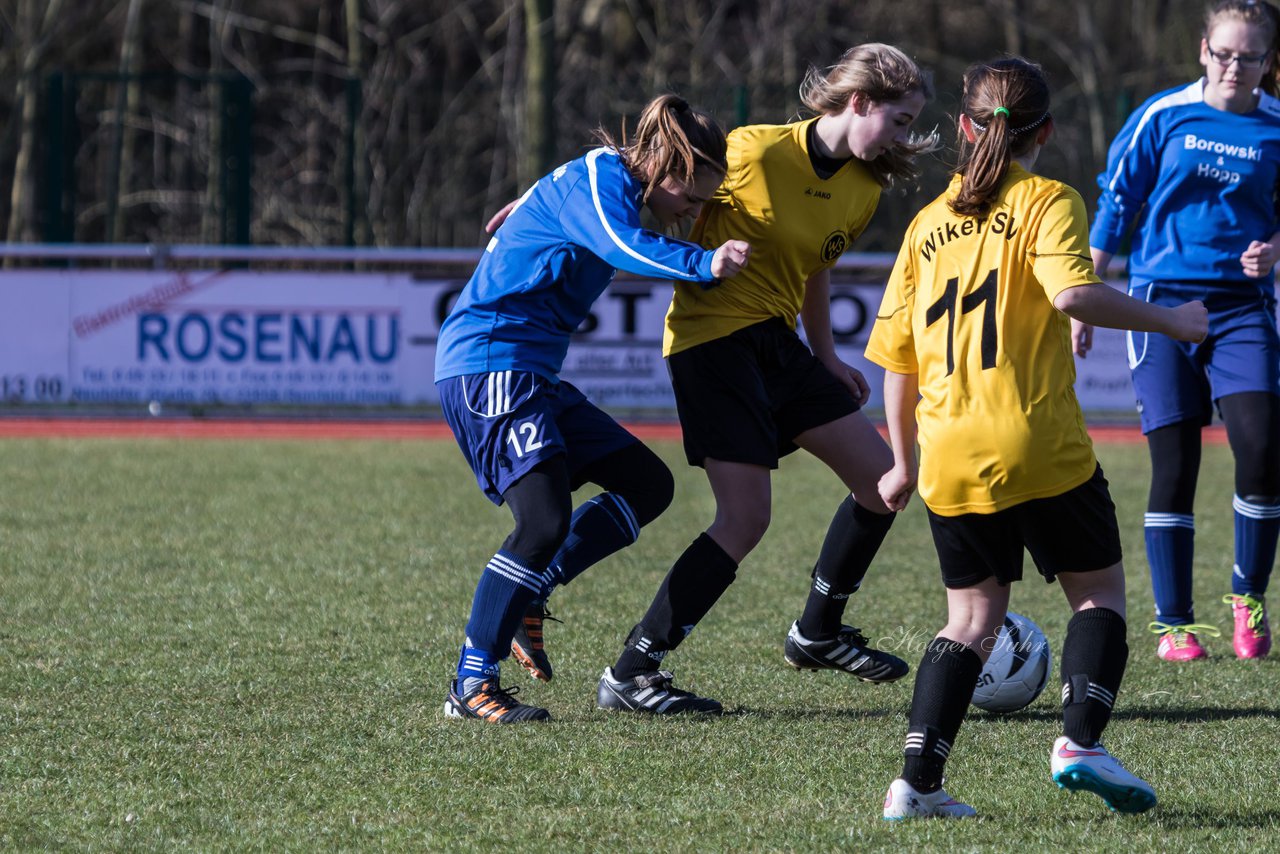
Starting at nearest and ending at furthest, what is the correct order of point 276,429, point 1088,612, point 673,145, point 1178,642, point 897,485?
point 1088,612 → point 897,485 → point 673,145 → point 1178,642 → point 276,429

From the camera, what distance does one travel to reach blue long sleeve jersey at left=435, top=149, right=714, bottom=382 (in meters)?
4.29

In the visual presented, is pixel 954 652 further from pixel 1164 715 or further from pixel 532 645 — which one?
pixel 532 645

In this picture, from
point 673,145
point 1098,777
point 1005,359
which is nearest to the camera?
point 1098,777

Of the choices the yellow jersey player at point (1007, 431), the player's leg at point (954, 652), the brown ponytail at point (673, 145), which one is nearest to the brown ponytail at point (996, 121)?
the yellow jersey player at point (1007, 431)

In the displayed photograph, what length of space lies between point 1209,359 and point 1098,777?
8.30 ft

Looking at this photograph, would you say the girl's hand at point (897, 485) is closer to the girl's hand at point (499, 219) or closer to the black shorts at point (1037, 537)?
the black shorts at point (1037, 537)

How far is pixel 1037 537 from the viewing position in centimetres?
351

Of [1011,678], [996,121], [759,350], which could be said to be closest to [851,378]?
[759,350]

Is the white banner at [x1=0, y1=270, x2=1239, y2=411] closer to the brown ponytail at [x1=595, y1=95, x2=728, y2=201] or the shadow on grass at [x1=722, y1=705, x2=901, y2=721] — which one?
the shadow on grass at [x1=722, y1=705, x2=901, y2=721]

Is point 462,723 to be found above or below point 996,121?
below

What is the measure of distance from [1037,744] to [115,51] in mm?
25144

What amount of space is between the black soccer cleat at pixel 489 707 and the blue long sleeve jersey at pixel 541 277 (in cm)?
84

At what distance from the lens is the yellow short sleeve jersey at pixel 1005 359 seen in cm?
342

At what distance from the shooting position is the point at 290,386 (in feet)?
42.6
